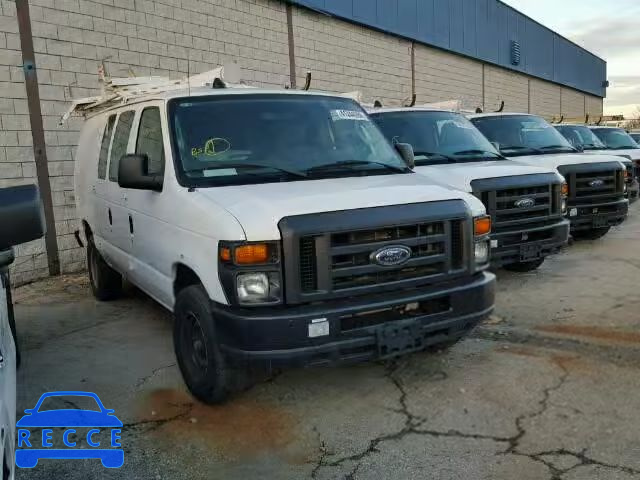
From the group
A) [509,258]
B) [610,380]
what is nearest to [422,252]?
[610,380]

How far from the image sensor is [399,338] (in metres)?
3.68

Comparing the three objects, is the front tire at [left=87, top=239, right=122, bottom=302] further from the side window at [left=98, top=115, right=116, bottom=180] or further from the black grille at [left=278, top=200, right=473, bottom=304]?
the black grille at [left=278, top=200, right=473, bottom=304]

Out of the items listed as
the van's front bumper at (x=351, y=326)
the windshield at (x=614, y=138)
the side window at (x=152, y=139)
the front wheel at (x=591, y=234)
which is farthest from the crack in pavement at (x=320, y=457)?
the windshield at (x=614, y=138)

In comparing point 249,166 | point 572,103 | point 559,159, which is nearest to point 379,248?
point 249,166

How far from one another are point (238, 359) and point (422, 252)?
4.25 feet

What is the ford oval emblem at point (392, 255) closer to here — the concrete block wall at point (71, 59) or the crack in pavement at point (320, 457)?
the crack in pavement at point (320, 457)

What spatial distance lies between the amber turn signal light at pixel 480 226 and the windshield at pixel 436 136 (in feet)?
10.5

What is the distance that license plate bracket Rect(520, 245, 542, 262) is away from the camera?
664 centimetres

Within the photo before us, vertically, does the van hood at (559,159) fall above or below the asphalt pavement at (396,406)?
above

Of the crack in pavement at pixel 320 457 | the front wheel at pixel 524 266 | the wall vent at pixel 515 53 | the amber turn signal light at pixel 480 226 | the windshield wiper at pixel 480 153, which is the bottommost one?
the crack in pavement at pixel 320 457

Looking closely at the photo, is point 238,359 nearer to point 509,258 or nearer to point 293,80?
point 509,258

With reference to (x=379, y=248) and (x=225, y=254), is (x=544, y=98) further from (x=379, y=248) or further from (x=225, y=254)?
(x=225, y=254)

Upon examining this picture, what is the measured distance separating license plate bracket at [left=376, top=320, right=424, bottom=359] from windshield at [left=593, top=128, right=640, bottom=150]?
13.5 meters

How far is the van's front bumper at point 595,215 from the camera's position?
865cm
